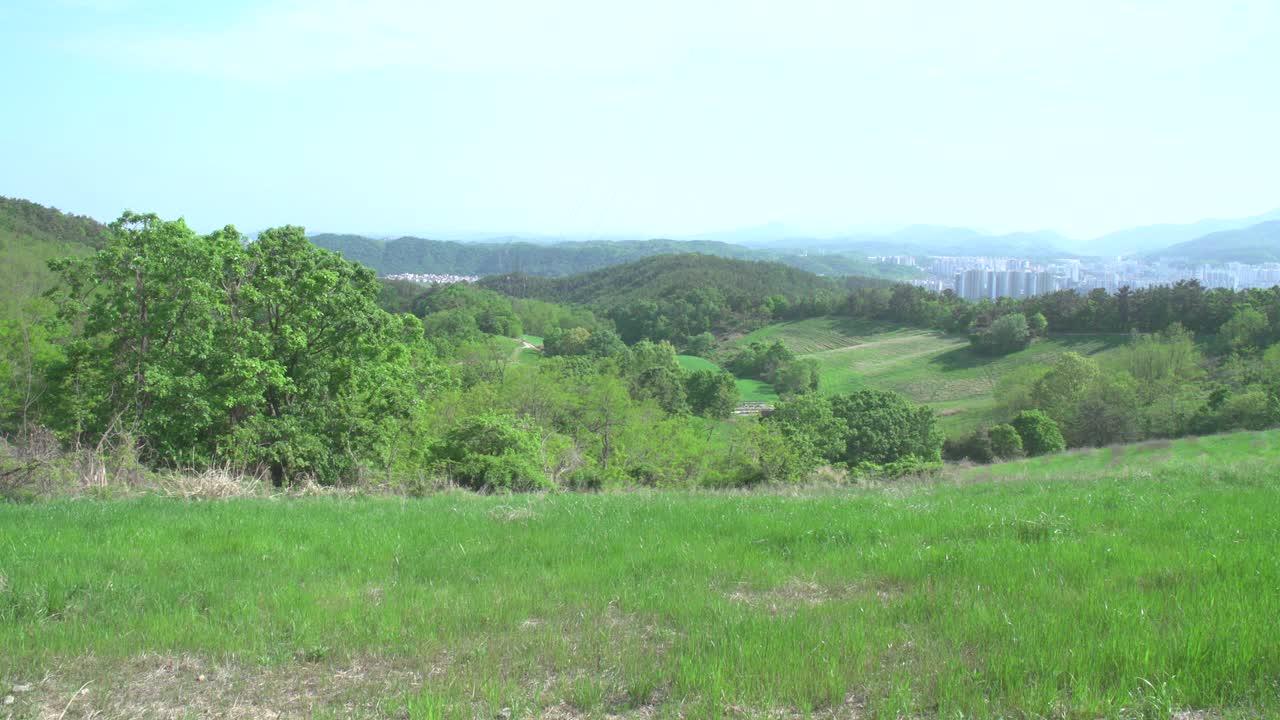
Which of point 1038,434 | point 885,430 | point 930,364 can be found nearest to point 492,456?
point 885,430

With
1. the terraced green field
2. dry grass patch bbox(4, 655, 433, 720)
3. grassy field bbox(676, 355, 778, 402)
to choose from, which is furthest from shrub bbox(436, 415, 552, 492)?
grassy field bbox(676, 355, 778, 402)

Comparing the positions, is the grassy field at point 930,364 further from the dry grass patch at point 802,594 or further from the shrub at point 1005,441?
the dry grass patch at point 802,594

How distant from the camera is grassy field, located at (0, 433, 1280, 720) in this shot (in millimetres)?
4188

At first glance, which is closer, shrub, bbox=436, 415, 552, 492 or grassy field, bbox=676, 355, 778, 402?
shrub, bbox=436, 415, 552, 492

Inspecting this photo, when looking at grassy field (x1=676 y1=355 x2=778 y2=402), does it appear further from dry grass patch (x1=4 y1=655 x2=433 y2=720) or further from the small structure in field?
dry grass patch (x1=4 y1=655 x2=433 y2=720)

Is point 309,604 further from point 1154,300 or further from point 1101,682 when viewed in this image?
point 1154,300

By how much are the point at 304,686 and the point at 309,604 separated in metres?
1.42

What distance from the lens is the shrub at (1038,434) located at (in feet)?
188

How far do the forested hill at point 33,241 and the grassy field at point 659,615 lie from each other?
78.3ft

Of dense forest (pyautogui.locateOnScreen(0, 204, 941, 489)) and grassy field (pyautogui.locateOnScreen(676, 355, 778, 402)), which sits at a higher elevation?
dense forest (pyautogui.locateOnScreen(0, 204, 941, 489))

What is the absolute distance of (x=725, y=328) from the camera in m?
156

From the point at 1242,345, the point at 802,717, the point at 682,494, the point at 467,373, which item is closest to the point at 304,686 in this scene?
the point at 802,717

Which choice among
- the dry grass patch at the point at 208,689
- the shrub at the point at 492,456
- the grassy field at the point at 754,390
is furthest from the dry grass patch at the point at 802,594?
the grassy field at the point at 754,390

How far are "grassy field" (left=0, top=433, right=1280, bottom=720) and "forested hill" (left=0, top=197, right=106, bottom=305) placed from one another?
23874 mm
